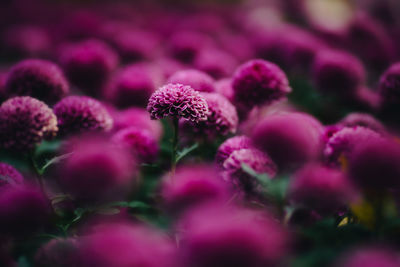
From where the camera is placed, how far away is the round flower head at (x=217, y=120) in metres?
0.89

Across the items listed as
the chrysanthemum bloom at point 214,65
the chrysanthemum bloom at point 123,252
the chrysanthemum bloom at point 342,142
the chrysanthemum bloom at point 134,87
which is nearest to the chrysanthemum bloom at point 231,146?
the chrysanthemum bloom at point 342,142

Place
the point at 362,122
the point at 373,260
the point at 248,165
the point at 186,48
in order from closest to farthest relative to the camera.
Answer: the point at 373,260 < the point at 248,165 < the point at 362,122 < the point at 186,48

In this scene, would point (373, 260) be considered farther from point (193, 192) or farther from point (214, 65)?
point (214, 65)

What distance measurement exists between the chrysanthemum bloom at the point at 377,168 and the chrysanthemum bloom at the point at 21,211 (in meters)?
0.53

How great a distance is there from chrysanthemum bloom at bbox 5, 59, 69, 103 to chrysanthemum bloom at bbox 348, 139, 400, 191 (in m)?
0.84

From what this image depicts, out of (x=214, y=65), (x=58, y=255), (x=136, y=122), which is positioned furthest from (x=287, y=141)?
(x=214, y=65)

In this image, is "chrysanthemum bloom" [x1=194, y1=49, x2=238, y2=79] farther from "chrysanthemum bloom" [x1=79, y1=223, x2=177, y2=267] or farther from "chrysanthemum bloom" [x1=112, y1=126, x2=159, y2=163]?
"chrysanthemum bloom" [x1=79, y1=223, x2=177, y2=267]

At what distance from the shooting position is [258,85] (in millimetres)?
995

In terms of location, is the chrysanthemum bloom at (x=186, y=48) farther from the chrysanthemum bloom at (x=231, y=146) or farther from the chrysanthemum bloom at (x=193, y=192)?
the chrysanthemum bloom at (x=193, y=192)

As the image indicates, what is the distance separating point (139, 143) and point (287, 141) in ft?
1.35

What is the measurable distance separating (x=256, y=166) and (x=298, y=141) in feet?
0.36

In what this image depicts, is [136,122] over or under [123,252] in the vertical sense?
over

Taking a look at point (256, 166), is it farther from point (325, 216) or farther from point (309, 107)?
point (309, 107)

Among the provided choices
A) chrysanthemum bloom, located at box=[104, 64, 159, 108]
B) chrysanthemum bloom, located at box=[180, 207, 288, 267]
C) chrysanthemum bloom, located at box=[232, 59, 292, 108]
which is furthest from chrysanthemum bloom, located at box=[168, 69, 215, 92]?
chrysanthemum bloom, located at box=[180, 207, 288, 267]
